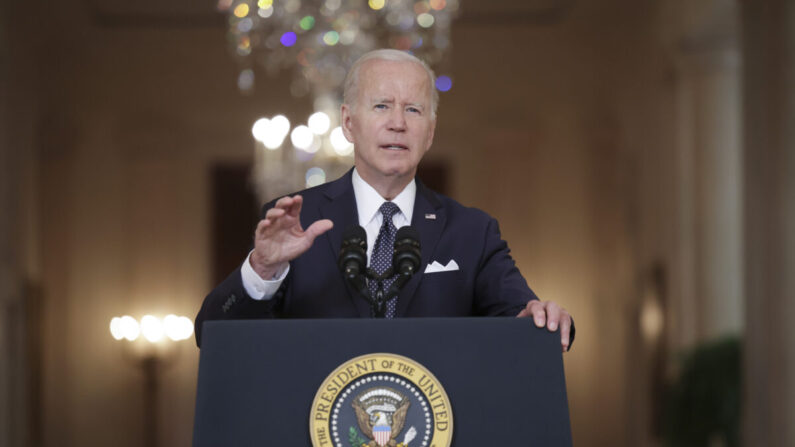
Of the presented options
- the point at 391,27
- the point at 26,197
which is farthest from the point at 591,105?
the point at 26,197

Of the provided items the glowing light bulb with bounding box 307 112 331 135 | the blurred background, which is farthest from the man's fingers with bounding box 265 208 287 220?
the blurred background

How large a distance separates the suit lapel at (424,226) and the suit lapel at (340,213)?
0.09 meters

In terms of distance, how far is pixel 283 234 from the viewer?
1.88 metres

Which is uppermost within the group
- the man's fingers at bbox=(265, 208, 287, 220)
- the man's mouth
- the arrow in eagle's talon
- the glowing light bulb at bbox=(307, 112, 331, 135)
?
the glowing light bulb at bbox=(307, 112, 331, 135)

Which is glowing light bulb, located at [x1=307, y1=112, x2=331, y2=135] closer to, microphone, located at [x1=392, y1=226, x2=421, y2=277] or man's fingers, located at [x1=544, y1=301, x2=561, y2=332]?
microphone, located at [x1=392, y1=226, x2=421, y2=277]

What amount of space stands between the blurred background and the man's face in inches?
224

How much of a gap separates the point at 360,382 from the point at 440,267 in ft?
1.88

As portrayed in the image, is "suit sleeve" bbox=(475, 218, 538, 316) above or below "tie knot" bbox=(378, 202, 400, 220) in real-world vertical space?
below

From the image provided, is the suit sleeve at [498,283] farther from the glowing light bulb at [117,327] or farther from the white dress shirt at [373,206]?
the glowing light bulb at [117,327]

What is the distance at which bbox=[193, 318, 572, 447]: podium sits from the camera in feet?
5.39

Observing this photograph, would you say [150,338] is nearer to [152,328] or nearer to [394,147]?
[152,328]

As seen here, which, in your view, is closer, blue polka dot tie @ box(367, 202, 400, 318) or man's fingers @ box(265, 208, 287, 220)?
man's fingers @ box(265, 208, 287, 220)

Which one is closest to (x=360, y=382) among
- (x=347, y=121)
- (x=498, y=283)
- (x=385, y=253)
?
(x=385, y=253)

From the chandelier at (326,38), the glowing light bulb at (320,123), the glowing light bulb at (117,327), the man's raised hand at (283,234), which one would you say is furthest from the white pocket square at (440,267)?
the glowing light bulb at (117,327)
